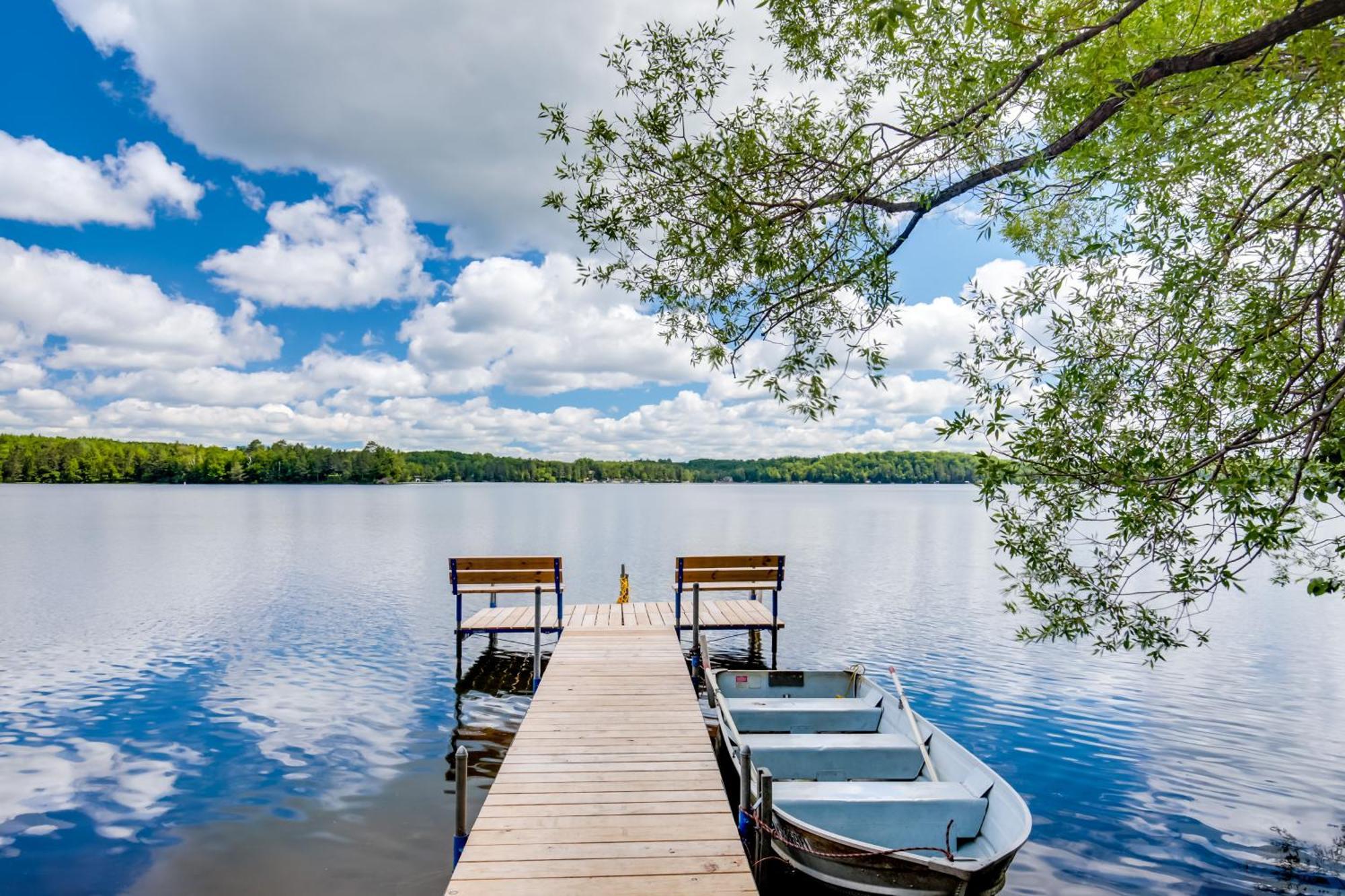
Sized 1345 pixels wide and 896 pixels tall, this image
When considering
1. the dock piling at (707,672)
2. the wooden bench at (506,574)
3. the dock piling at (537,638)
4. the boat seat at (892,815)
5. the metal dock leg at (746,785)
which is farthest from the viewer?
the wooden bench at (506,574)

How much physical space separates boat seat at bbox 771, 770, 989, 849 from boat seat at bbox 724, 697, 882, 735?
3.05 metres

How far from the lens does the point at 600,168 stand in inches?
244

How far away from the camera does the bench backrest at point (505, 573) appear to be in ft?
47.6

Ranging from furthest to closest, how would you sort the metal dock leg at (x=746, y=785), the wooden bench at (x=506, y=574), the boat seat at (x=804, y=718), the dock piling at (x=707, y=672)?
the wooden bench at (x=506, y=574) < the dock piling at (x=707, y=672) < the boat seat at (x=804, y=718) < the metal dock leg at (x=746, y=785)

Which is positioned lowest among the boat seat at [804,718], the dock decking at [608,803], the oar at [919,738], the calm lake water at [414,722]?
the calm lake water at [414,722]

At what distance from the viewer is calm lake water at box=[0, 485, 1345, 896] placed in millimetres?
8016

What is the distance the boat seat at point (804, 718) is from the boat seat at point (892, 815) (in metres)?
3.05

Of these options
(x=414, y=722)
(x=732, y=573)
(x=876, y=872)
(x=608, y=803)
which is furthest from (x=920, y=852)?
(x=732, y=573)

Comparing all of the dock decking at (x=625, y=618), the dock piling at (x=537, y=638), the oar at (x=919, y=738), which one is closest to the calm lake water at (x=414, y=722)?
the dock piling at (x=537, y=638)

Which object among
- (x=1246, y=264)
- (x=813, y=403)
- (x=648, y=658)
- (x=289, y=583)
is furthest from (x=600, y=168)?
(x=289, y=583)

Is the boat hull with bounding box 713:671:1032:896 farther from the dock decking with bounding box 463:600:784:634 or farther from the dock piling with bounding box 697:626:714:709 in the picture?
the dock decking with bounding box 463:600:784:634

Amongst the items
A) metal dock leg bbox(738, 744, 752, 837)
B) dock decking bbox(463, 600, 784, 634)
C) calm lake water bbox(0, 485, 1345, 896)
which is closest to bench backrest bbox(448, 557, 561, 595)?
dock decking bbox(463, 600, 784, 634)

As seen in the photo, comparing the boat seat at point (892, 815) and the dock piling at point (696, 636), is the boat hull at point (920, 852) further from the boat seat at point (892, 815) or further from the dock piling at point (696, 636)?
the dock piling at point (696, 636)

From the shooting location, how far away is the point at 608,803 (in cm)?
627
